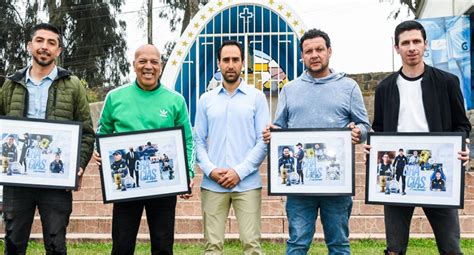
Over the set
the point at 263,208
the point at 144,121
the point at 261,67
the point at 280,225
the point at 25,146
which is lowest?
the point at 280,225

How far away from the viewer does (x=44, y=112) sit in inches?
166

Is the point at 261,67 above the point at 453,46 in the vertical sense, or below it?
below

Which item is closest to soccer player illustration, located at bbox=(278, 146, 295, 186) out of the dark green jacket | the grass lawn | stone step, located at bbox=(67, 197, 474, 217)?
the dark green jacket

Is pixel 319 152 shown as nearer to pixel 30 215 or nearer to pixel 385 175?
pixel 385 175

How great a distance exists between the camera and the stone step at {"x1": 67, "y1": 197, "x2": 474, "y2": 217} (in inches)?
278

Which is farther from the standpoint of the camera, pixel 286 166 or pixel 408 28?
pixel 286 166

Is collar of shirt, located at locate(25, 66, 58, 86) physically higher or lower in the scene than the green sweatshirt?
higher

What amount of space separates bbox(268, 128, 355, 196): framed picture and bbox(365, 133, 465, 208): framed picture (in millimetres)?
161

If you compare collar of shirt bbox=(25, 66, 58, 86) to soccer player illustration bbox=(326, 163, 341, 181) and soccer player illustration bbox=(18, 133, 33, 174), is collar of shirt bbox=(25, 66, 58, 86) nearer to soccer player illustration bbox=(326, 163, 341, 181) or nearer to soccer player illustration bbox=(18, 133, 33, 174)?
soccer player illustration bbox=(18, 133, 33, 174)

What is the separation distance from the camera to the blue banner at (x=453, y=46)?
37.6 feet

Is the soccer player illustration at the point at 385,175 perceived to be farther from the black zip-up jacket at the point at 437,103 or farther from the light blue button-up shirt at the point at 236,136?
the light blue button-up shirt at the point at 236,136

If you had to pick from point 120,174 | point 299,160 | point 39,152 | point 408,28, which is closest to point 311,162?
point 299,160

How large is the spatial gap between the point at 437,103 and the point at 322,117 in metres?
0.73

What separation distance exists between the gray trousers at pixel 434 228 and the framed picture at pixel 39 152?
207 cm
